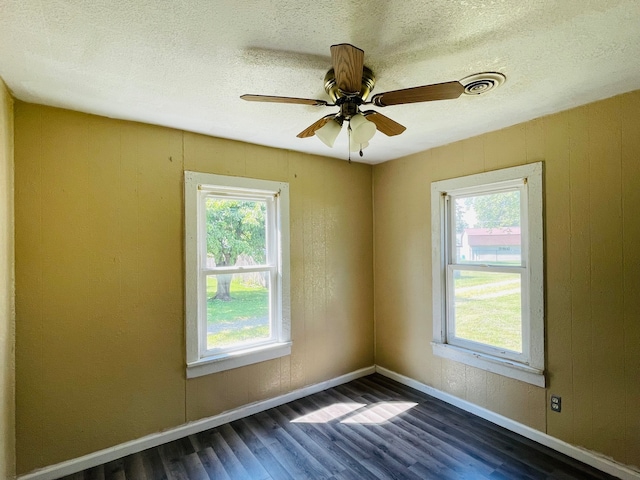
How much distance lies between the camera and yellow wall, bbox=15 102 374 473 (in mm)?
2021

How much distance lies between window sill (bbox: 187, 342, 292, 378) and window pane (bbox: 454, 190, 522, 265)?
1.89m

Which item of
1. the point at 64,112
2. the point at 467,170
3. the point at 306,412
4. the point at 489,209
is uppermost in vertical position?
the point at 64,112

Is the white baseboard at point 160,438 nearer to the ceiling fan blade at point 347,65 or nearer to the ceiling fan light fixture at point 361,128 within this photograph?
the ceiling fan light fixture at point 361,128

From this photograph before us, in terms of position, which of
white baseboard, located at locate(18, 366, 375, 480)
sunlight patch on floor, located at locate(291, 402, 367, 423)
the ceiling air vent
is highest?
the ceiling air vent

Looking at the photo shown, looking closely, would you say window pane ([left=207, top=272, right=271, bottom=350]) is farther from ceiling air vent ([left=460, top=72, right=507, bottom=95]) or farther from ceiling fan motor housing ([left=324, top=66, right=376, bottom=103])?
ceiling air vent ([left=460, top=72, right=507, bottom=95])

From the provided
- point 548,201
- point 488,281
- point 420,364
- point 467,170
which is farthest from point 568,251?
point 420,364

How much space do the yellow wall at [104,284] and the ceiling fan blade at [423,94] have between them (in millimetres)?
1689

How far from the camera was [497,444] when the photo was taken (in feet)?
7.70

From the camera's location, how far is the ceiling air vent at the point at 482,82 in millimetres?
1745

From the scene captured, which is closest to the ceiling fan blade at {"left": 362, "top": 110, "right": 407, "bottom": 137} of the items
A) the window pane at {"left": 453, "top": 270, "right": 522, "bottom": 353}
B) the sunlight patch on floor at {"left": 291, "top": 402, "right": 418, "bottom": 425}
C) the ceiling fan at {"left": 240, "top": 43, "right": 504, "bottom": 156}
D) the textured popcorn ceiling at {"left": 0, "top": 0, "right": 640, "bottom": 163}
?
the ceiling fan at {"left": 240, "top": 43, "right": 504, "bottom": 156}

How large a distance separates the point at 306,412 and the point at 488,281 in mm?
1996

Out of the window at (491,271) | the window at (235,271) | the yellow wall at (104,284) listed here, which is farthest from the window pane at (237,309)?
the window at (491,271)

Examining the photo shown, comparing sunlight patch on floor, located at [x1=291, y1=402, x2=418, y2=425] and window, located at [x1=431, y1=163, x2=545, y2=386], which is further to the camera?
sunlight patch on floor, located at [x1=291, y1=402, x2=418, y2=425]

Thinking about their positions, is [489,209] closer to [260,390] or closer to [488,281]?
[488,281]
